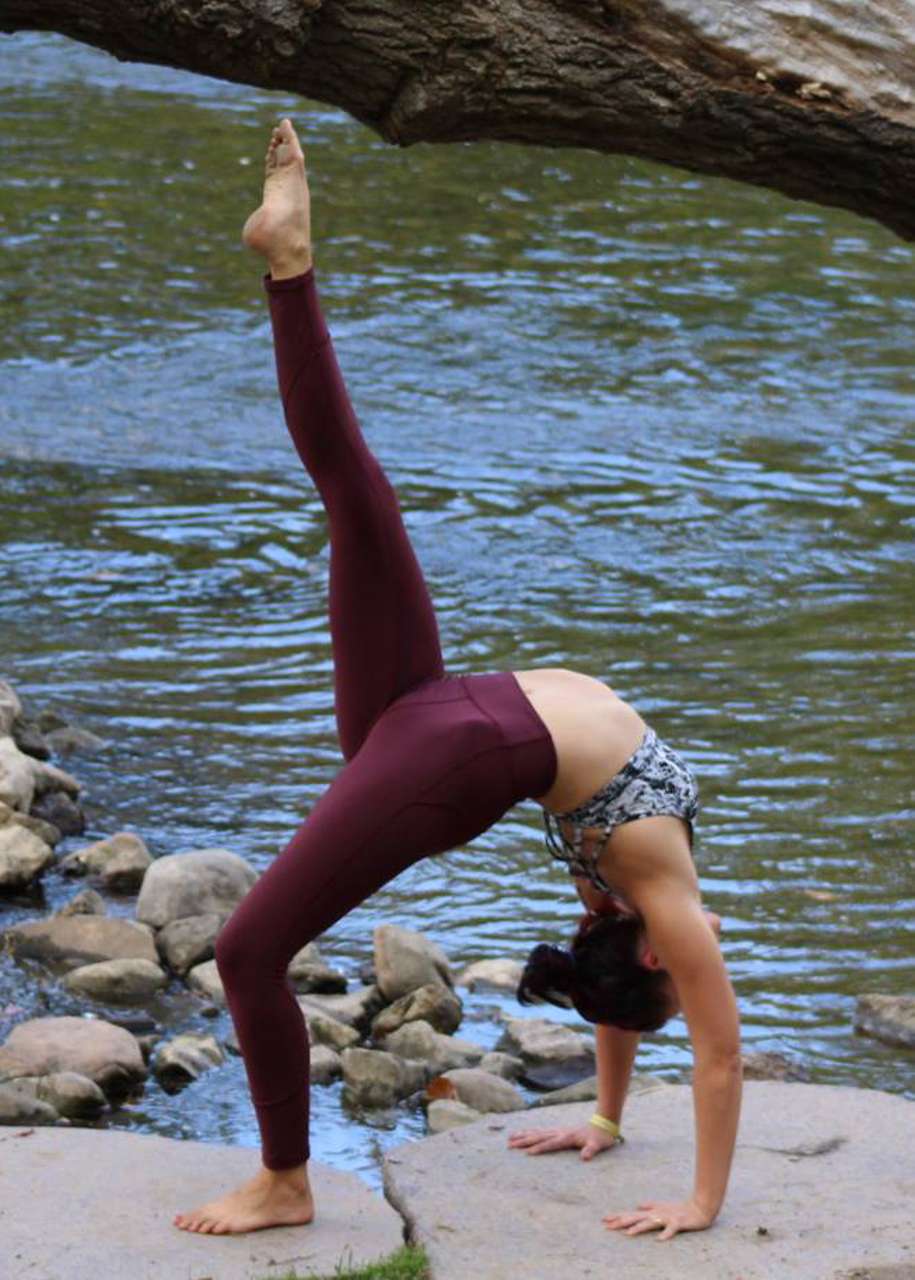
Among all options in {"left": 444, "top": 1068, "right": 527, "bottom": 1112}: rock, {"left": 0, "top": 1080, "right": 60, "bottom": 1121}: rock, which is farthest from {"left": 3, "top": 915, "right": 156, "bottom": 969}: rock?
{"left": 444, "top": 1068, "right": 527, "bottom": 1112}: rock

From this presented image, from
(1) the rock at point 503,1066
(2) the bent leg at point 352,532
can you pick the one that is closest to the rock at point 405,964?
(1) the rock at point 503,1066

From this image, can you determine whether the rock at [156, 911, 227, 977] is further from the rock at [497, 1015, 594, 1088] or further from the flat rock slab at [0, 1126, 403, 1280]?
the flat rock slab at [0, 1126, 403, 1280]

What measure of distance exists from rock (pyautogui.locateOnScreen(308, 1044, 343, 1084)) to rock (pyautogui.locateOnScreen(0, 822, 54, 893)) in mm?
1339

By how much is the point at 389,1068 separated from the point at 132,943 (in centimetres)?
98

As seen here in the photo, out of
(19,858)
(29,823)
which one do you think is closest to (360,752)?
(19,858)

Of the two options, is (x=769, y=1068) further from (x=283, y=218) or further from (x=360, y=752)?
(x=283, y=218)

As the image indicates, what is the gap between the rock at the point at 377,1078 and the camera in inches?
217

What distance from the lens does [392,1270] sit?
4059 millimetres

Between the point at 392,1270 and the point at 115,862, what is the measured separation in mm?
2828

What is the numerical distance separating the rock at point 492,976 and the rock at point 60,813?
1.49m

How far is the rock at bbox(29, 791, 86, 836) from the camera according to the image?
7066 mm

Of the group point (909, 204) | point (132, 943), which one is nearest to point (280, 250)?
point (909, 204)

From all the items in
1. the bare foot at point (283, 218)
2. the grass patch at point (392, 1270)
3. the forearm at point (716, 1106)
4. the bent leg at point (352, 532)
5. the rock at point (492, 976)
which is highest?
the bare foot at point (283, 218)

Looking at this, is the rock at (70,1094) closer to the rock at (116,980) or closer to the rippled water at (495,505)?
the rippled water at (495,505)
